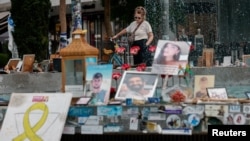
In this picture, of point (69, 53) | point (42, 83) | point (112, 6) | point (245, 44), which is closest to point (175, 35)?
point (245, 44)

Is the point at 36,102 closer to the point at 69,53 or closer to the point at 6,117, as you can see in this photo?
the point at 6,117

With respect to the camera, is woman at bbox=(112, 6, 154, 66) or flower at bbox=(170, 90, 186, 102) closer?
flower at bbox=(170, 90, 186, 102)

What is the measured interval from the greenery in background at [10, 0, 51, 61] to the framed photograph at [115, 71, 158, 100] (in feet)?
38.8

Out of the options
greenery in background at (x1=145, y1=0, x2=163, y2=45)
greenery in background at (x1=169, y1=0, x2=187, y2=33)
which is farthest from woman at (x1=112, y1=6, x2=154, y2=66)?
greenery in background at (x1=169, y1=0, x2=187, y2=33)

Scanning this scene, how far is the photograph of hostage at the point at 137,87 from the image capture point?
5.68 metres

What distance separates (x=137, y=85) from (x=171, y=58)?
1.33 ft

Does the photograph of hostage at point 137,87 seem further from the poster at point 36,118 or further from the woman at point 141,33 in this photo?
the woman at point 141,33

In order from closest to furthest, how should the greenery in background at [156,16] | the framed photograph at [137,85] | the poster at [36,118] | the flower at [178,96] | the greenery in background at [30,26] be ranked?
the poster at [36,118], the flower at [178,96], the framed photograph at [137,85], the greenery in background at [30,26], the greenery in background at [156,16]

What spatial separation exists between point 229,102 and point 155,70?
84 centimetres

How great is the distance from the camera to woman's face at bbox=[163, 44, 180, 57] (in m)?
5.83

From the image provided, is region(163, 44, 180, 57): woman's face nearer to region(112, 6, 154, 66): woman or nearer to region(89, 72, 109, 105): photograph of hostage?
region(89, 72, 109, 105): photograph of hostage

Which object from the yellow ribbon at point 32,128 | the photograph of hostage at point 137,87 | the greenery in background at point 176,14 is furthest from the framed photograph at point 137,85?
the greenery in background at point 176,14

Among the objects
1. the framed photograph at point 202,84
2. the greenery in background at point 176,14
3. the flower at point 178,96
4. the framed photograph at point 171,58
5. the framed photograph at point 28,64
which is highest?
the greenery in background at point 176,14

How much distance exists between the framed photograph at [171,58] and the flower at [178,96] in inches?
10.1
